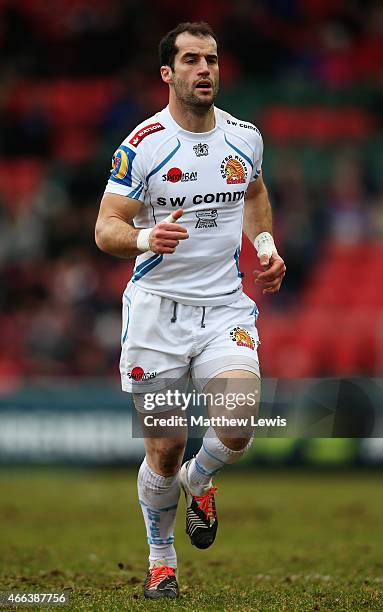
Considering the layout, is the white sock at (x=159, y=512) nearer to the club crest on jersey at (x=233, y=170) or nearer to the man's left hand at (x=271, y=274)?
the man's left hand at (x=271, y=274)

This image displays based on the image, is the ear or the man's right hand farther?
the ear

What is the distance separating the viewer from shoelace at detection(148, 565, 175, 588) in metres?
8.34

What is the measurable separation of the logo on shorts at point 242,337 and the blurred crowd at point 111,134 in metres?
11.1

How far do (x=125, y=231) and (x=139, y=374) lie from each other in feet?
3.42

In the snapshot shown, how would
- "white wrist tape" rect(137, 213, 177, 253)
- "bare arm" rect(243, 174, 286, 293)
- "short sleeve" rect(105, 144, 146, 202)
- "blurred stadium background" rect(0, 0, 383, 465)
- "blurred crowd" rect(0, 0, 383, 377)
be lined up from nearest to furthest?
1. "white wrist tape" rect(137, 213, 177, 253)
2. "short sleeve" rect(105, 144, 146, 202)
3. "bare arm" rect(243, 174, 286, 293)
4. "blurred stadium background" rect(0, 0, 383, 465)
5. "blurred crowd" rect(0, 0, 383, 377)

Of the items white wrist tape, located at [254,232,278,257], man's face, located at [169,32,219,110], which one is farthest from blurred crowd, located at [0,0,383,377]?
man's face, located at [169,32,219,110]

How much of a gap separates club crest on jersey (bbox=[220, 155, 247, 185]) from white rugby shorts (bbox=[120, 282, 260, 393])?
0.86 meters

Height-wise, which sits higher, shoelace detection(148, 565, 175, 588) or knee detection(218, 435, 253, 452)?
knee detection(218, 435, 253, 452)

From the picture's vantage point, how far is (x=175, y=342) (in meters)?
8.29

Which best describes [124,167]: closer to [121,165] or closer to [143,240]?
[121,165]

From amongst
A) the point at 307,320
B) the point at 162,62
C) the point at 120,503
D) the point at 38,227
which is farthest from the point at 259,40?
the point at 162,62

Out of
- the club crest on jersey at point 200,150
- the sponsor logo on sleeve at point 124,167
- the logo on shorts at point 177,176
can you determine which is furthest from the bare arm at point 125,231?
the club crest on jersey at point 200,150

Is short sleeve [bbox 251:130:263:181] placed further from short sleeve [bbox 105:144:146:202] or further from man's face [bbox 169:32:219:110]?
short sleeve [bbox 105:144:146:202]

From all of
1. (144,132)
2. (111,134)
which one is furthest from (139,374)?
(111,134)
